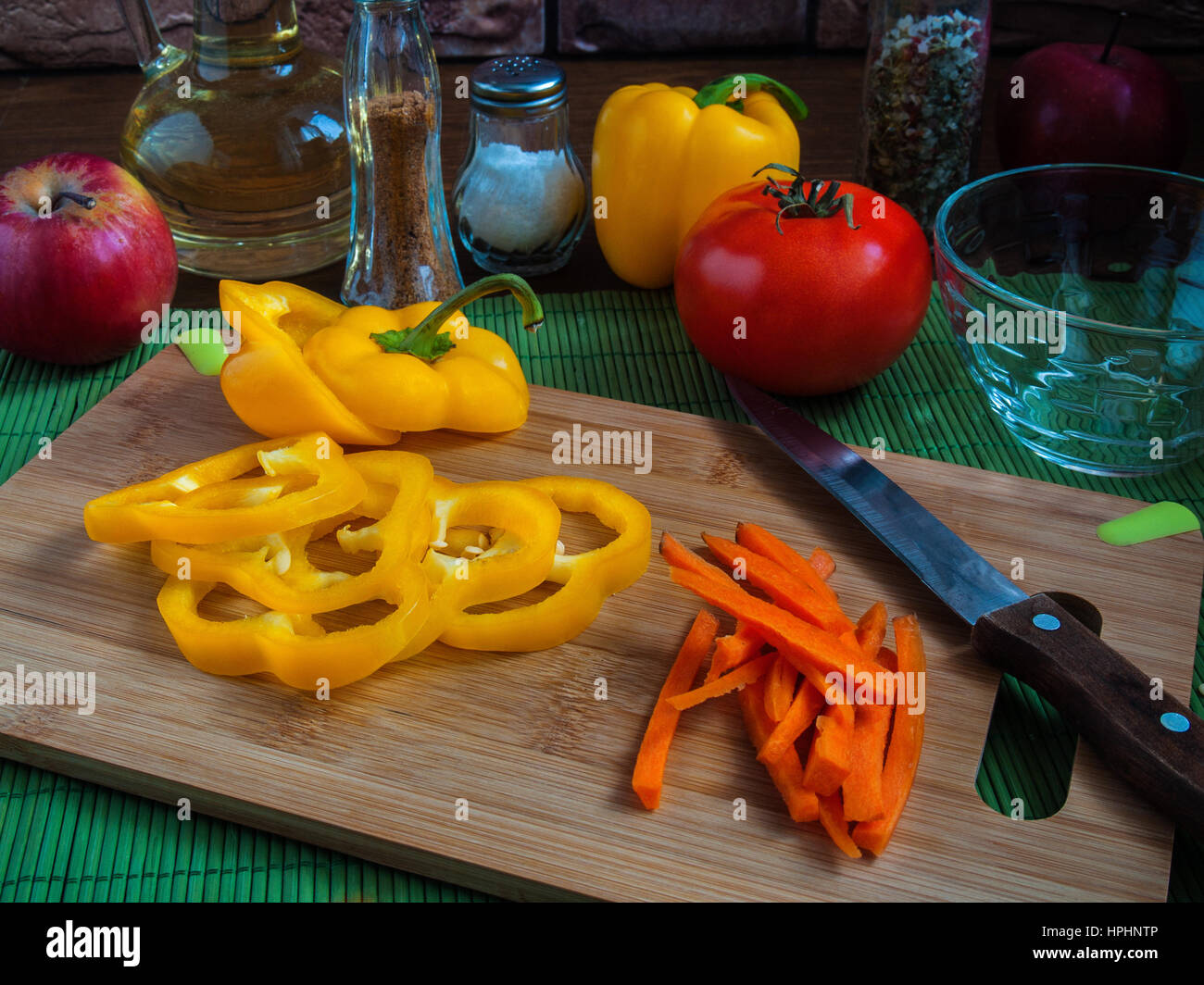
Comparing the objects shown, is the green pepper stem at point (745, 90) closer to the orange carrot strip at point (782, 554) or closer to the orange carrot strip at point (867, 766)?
the orange carrot strip at point (782, 554)

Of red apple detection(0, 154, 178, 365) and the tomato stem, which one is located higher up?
the tomato stem

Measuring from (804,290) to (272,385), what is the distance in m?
0.64

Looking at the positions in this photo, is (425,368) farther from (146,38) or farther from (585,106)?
(585,106)

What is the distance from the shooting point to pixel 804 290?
1458 millimetres

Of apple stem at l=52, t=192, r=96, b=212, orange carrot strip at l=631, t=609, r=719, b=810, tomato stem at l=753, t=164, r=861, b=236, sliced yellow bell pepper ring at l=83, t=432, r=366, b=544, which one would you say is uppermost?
tomato stem at l=753, t=164, r=861, b=236

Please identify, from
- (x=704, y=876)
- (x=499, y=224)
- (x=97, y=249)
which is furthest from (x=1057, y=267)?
(x=97, y=249)

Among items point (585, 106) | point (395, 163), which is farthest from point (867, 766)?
point (585, 106)

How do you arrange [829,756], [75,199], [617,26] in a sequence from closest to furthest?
[829,756]
[75,199]
[617,26]

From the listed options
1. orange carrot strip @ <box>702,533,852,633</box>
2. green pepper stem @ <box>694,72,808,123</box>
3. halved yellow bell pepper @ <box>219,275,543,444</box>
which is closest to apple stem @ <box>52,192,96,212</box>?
halved yellow bell pepper @ <box>219,275,543,444</box>

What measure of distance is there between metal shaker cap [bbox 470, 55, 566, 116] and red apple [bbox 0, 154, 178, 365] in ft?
1.59

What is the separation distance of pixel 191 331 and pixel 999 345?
1.02 metres

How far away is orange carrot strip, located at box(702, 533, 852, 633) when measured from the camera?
1.12 meters

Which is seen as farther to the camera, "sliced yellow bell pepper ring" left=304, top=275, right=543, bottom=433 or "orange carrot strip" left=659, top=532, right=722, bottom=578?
"sliced yellow bell pepper ring" left=304, top=275, right=543, bottom=433

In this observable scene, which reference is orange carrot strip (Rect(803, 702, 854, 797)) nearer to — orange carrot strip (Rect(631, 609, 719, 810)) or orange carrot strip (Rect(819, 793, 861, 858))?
orange carrot strip (Rect(819, 793, 861, 858))
